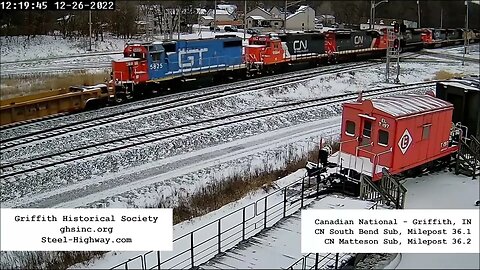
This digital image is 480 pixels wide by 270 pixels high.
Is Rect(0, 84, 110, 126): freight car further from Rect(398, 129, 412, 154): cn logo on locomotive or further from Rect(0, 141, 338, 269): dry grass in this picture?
Rect(398, 129, 412, 154): cn logo on locomotive

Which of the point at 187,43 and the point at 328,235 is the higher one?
the point at 187,43

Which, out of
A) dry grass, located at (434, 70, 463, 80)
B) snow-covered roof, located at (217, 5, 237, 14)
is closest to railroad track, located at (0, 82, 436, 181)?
dry grass, located at (434, 70, 463, 80)

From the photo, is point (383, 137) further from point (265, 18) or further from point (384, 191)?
point (265, 18)

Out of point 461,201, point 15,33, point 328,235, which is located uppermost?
point 15,33

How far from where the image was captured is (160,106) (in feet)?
69.1

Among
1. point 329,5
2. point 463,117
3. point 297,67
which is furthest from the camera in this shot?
point 329,5

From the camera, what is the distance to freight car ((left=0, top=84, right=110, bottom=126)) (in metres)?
16.2

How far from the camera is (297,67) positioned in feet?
108

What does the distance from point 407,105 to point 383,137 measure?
51.8 inches

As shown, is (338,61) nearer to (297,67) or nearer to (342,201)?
(297,67)

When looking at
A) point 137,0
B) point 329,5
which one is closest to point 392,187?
point 137,0

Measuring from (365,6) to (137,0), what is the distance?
27.6 m

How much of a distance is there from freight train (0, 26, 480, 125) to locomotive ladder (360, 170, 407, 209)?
1039 cm
